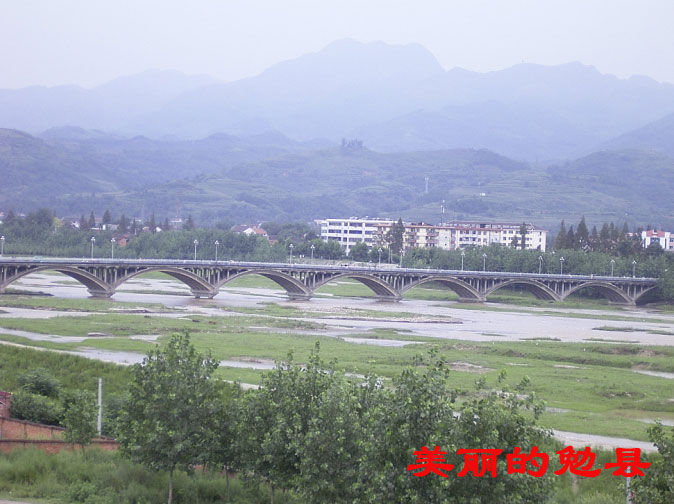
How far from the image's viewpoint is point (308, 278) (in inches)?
4498

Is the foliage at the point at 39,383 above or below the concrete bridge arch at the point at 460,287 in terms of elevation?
below

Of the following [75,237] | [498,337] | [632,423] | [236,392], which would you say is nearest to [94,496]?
[236,392]

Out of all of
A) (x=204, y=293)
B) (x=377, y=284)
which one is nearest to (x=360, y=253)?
(x=377, y=284)

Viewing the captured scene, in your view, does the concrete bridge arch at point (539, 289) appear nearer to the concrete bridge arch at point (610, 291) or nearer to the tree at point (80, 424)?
the concrete bridge arch at point (610, 291)

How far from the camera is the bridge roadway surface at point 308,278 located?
95.7 meters

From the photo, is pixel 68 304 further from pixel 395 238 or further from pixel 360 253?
pixel 395 238

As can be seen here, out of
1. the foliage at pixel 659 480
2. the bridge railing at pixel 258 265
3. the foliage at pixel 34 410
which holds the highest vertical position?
the bridge railing at pixel 258 265

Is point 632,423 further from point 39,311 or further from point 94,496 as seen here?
point 39,311

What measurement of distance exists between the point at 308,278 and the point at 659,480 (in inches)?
3741

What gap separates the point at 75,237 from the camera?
163 metres

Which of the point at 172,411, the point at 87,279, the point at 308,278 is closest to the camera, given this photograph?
the point at 172,411

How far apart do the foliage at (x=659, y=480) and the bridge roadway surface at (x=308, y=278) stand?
78.3 metres

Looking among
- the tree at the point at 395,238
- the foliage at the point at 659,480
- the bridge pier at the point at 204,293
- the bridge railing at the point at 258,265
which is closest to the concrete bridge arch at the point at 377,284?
the bridge railing at the point at 258,265

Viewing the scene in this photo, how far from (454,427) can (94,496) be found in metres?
12.3
